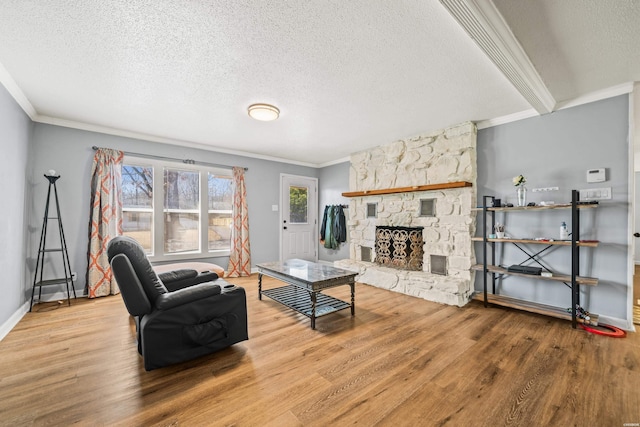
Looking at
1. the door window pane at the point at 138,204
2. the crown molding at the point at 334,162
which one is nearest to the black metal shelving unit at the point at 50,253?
the door window pane at the point at 138,204

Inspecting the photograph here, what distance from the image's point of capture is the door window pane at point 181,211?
176 inches

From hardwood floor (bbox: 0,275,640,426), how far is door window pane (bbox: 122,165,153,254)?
5.16ft

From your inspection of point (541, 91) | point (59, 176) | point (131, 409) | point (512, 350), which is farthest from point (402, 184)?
point (59, 176)

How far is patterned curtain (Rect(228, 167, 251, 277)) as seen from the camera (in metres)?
4.96

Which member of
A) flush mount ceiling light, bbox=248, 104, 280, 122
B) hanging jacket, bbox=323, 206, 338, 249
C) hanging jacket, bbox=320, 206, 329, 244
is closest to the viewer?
flush mount ceiling light, bbox=248, 104, 280, 122

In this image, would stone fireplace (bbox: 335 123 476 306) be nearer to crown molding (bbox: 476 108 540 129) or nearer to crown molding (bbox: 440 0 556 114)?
crown molding (bbox: 476 108 540 129)

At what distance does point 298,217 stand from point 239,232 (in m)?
1.51

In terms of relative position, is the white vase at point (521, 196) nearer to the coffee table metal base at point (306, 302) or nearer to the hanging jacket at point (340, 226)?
the coffee table metal base at point (306, 302)

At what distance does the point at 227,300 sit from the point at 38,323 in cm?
227

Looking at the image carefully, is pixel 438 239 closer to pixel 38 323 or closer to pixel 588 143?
pixel 588 143

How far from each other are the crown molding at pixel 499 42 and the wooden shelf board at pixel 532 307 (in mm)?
2246

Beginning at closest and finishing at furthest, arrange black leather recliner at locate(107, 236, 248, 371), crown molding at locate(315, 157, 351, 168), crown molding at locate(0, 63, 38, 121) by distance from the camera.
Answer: black leather recliner at locate(107, 236, 248, 371) → crown molding at locate(0, 63, 38, 121) → crown molding at locate(315, 157, 351, 168)

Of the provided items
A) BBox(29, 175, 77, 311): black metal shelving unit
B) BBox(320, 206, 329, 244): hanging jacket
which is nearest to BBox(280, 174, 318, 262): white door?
BBox(320, 206, 329, 244): hanging jacket

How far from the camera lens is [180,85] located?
2621 millimetres
